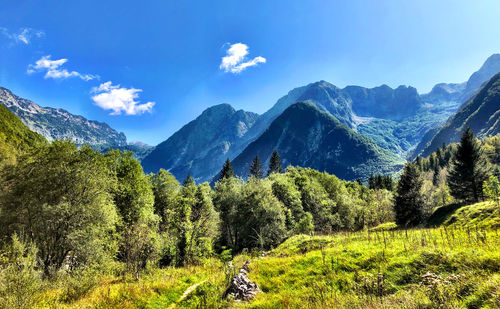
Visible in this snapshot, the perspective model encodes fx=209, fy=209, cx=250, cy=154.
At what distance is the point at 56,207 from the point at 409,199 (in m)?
60.7

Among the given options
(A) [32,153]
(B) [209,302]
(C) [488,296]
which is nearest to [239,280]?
(B) [209,302]

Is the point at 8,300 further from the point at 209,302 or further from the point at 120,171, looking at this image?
the point at 120,171

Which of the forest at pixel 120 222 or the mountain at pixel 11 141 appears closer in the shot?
the forest at pixel 120 222

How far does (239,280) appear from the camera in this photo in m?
9.70

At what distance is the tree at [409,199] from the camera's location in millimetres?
45156

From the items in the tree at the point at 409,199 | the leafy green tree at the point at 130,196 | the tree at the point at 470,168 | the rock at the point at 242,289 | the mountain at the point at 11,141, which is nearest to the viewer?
the rock at the point at 242,289

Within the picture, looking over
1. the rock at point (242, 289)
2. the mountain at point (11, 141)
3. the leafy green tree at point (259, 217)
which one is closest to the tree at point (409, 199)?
the leafy green tree at point (259, 217)

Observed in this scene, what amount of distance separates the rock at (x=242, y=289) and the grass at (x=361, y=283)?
43 centimetres

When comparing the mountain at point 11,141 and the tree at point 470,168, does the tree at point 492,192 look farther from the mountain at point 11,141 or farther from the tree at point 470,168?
the mountain at point 11,141

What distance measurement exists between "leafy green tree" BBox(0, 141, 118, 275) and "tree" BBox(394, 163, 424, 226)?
5405 cm

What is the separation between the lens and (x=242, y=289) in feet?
30.4

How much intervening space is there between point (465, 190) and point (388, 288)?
6276cm

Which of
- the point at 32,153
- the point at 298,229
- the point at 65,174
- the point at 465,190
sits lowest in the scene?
the point at 298,229

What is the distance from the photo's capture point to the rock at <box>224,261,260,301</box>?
29.5 ft
